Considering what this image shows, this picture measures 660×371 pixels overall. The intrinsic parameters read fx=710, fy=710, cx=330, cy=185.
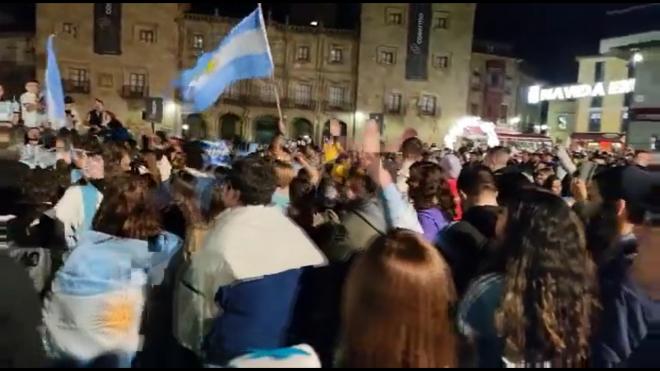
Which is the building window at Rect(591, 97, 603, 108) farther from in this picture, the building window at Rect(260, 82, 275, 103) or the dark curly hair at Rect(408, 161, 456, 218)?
the dark curly hair at Rect(408, 161, 456, 218)

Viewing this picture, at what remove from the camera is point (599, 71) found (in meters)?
50.7

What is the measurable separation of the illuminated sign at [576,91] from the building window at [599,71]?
76 cm

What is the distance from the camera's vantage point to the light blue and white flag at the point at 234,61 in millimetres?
8195

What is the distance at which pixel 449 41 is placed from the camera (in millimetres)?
53312

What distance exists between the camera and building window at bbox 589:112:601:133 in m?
49.9

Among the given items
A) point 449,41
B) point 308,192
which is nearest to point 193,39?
point 449,41

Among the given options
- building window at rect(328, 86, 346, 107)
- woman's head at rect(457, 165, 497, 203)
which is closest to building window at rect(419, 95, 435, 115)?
building window at rect(328, 86, 346, 107)

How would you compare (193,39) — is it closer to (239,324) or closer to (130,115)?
(130,115)

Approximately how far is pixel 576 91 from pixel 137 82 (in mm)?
31448

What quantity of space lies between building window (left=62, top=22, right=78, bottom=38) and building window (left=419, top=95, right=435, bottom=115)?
81.4 feet

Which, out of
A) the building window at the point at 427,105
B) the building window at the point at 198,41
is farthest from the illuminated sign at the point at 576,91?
the building window at the point at 198,41

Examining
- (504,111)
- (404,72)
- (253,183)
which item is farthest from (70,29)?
(253,183)

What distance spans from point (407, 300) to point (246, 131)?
1968 inches

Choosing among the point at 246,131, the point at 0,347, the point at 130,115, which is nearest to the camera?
the point at 0,347
